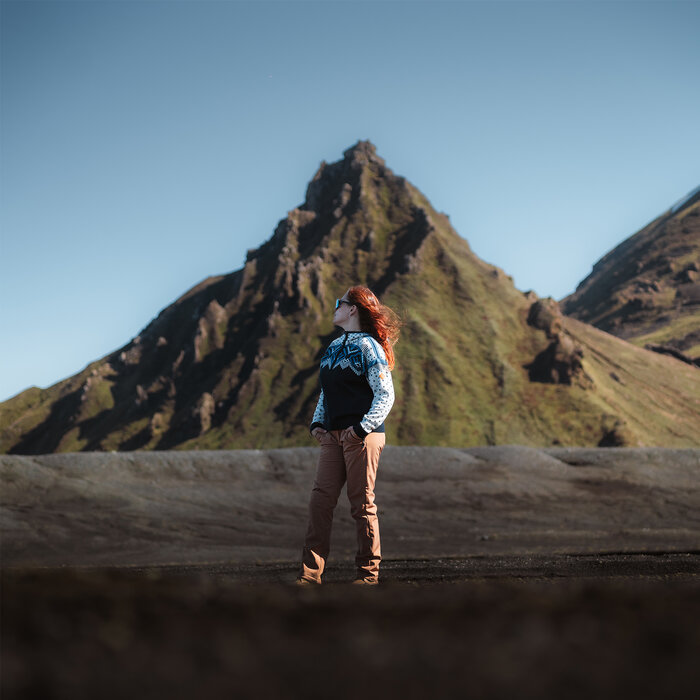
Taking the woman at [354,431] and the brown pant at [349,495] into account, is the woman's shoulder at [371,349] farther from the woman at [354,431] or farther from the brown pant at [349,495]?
the brown pant at [349,495]

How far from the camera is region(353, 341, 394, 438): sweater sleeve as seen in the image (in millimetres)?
6191

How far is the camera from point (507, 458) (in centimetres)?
2595

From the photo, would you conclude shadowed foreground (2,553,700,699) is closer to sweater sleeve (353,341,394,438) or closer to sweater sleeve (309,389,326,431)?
sweater sleeve (353,341,394,438)

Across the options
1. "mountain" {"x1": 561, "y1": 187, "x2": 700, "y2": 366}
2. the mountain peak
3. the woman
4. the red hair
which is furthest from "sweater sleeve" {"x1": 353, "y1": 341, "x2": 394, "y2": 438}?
the mountain peak

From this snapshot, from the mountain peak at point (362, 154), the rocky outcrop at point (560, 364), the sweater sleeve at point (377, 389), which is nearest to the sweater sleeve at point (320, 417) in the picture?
the sweater sleeve at point (377, 389)

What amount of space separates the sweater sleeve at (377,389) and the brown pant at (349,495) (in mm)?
136

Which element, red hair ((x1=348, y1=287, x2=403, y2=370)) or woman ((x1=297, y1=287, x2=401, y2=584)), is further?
red hair ((x1=348, y1=287, x2=403, y2=370))

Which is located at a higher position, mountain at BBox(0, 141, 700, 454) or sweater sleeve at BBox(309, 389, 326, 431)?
mountain at BBox(0, 141, 700, 454)

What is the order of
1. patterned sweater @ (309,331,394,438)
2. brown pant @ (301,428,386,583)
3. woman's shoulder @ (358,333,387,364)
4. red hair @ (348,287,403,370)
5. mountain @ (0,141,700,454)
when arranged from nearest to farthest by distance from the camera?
brown pant @ (301,428,386,583), patterned sweater @ (309,331,394,438), woman's shoulder @ (358,333,387,364), red hair @ (348,287,403,370), mountain @ (0,141,700,454)

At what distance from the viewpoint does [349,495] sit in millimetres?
6262

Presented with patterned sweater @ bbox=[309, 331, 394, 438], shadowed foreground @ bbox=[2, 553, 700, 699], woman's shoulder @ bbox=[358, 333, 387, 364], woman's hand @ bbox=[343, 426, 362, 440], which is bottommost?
shadowed foreground @ bbox=[2, 553, 700, 699]

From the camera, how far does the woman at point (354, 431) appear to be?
6152 mm

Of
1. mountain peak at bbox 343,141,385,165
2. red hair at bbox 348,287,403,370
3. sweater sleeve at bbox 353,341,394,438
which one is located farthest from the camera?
mountain peak at bbox 343,141,385,165

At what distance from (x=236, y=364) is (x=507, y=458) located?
108360 millimetres
